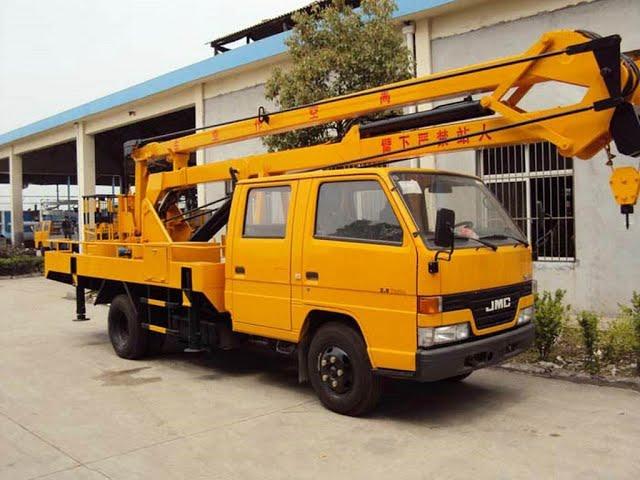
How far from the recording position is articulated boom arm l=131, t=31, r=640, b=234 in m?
4.72

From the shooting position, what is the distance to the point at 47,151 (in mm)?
29250

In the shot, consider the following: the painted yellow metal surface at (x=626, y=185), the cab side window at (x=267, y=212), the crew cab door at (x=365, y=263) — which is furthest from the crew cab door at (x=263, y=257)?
the painted yellow metal surface at (x=626, y=185)

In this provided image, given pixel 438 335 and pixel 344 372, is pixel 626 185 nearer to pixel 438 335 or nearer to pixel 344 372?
pixel 438 335

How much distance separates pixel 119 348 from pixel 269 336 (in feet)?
9.72

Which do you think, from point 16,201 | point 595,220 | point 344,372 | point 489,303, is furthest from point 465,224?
point 16,201

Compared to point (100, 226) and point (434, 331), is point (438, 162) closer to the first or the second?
point (100, 226)

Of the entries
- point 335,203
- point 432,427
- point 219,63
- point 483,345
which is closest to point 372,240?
point 335,203

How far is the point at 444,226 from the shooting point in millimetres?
4586

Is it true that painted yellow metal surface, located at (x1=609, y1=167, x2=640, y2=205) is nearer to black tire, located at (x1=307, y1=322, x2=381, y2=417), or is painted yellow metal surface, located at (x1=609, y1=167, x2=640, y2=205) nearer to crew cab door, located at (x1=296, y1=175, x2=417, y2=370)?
crew cab door, located at (x1=296, y1=175, x2=417, y2=370)

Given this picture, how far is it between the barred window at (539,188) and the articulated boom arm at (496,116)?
392 centimetres

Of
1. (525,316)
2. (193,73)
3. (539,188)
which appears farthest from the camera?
(193,73)

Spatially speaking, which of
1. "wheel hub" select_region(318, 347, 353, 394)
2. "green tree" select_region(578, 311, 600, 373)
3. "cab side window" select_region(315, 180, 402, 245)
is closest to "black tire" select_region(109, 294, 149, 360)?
"wheel hub" select_region(318, 347, 353, 394)

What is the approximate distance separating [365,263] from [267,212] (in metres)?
1.44

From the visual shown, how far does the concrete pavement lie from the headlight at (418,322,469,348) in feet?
2.40
